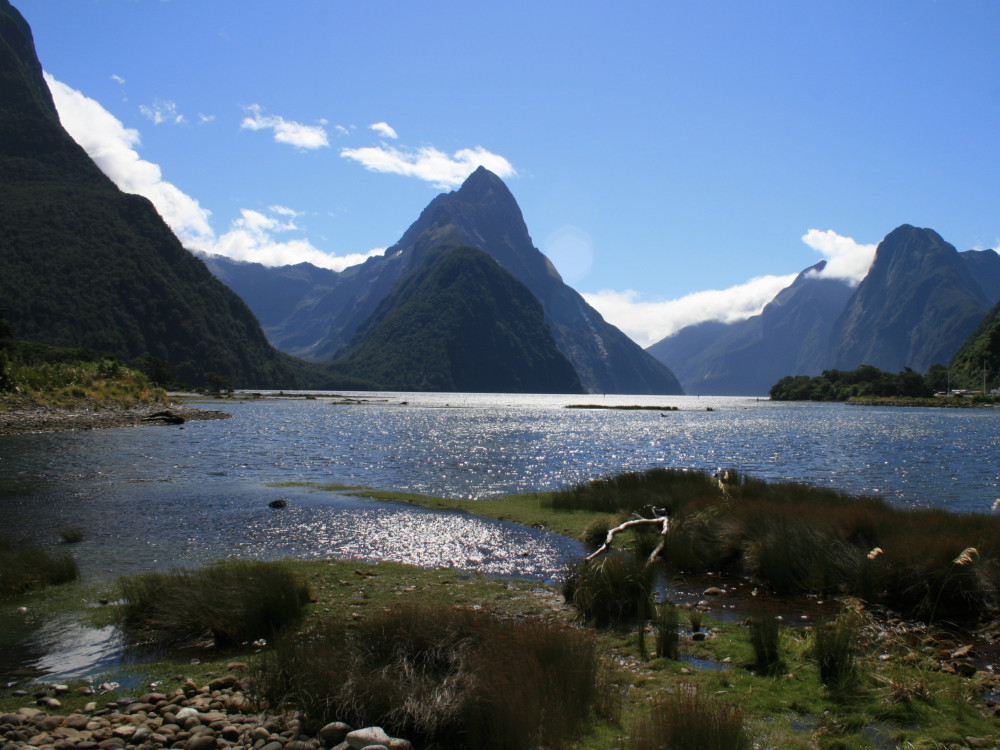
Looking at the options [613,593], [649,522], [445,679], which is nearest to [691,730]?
[445,679]

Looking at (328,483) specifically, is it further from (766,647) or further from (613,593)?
(766,647)

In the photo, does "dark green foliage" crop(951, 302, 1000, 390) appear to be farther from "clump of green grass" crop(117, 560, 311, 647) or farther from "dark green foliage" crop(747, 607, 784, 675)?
"clump of green grass" crop(117, 560, 311, 647)

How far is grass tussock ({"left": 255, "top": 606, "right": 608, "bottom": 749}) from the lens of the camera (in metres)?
5.52

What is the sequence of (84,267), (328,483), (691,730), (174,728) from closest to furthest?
(691,730)
(174,728)
(328,483)
(84,267)

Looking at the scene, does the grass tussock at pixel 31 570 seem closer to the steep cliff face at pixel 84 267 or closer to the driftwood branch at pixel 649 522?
the driftwood branch at pixel 649 522

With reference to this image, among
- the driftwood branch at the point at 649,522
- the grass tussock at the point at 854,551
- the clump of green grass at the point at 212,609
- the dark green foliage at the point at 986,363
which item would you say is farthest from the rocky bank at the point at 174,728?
the dark green foliage at the point at 986,363

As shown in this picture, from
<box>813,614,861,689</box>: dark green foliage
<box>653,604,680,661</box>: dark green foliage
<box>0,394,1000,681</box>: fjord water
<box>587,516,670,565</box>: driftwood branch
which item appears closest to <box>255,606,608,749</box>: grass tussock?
<box>653,604,680,661</box>: dark green foliage

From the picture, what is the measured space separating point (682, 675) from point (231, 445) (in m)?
41.2

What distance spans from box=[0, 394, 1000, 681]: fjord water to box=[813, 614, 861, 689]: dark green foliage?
6437mm

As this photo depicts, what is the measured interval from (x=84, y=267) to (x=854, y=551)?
195529 millimetres

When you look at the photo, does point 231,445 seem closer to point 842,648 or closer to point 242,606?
point 242,606

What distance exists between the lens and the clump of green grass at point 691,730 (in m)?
5.06

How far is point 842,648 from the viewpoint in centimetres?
734

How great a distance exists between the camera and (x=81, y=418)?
165 ft
